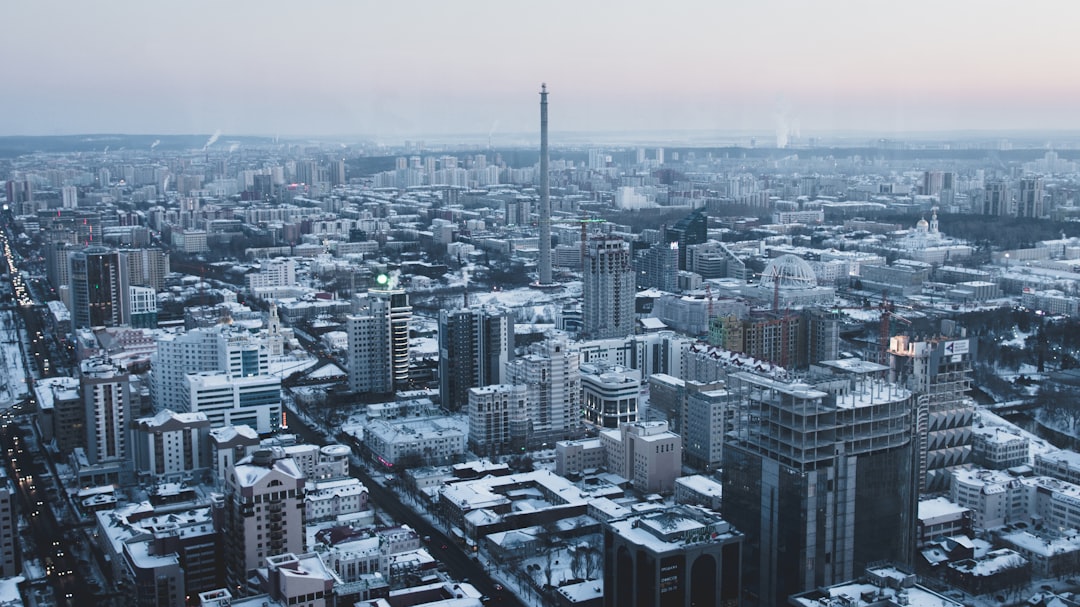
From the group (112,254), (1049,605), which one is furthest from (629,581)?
(112,254)

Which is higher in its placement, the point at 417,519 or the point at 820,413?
the point at 820,413

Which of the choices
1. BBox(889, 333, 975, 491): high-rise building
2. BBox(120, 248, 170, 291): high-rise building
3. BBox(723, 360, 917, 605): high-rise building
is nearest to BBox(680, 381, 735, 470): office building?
BBox(889, 333, 975, 491): high-rise building

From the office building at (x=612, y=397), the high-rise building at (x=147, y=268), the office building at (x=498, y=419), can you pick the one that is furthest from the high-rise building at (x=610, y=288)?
the high-rise building at (x=147, y=268)

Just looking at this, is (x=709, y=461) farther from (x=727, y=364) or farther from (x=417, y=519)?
(x=417, y=519)

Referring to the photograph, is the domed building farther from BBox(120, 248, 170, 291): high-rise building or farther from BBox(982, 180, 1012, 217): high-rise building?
BBox(982, 180, 1012, 217): high-rise building

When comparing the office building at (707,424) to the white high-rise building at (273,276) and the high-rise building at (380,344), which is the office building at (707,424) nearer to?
the high-rise building at (380,344)
